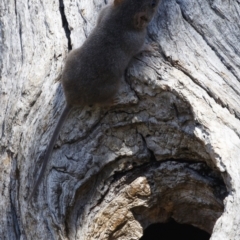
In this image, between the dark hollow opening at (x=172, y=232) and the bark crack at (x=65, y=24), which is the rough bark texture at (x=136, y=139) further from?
the dark hollow opening at (x=172, y=232)

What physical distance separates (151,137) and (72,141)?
45cm

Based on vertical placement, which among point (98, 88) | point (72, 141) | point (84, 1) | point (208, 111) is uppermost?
point (84, 1)

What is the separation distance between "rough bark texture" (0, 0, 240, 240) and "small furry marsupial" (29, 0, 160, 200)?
0.07m

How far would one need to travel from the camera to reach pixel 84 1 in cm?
333

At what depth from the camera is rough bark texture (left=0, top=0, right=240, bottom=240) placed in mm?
2727

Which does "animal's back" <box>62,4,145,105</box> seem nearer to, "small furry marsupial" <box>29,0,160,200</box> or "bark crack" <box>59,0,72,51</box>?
"small furry marsupial" <box>29,0,160,200</box>

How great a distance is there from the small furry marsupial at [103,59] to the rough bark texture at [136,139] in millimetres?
66

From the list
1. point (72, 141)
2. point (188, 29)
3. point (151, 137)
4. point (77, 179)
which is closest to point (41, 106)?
point (72, 141)

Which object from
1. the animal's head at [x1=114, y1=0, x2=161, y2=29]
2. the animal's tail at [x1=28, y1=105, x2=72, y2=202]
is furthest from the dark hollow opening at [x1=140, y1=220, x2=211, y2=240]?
the animal's head at [x1=114, y1=0, x2=161, y2=29]

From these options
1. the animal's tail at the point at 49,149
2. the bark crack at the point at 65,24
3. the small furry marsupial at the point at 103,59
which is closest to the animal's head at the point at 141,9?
the small furry marsupial at the point at 103,59

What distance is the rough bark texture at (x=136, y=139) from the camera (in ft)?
8.95

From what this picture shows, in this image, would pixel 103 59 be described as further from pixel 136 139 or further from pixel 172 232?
pixel 172 232

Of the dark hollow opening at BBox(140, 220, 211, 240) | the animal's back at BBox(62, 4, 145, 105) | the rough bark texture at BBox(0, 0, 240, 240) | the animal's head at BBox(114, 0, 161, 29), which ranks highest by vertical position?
the animal's head at BBox(114, 0, 161, 29)

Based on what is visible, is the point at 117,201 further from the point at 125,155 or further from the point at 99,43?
the point at 99,43
